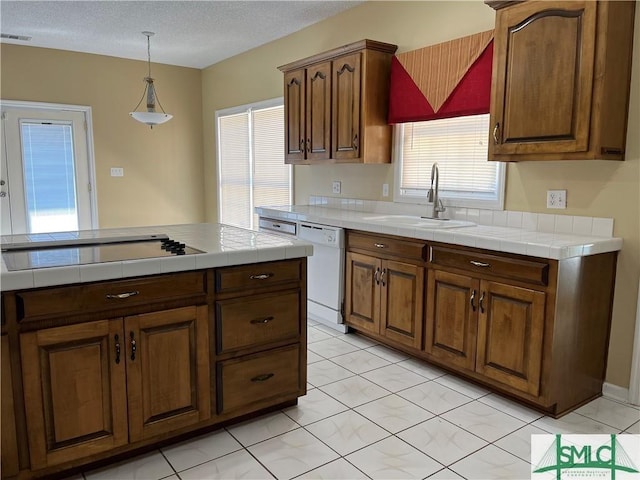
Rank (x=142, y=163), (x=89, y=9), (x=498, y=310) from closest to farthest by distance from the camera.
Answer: (x=498, y=310), (x=89, y=9), (x=142, y=163)

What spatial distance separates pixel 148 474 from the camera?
1990mm

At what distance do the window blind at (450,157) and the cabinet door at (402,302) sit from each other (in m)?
0.75

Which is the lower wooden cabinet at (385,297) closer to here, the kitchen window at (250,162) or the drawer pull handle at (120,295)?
the drawer pull handle at (120,295)

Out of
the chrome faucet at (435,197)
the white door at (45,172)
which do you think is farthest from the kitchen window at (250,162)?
the chrome faucet at (435,197)

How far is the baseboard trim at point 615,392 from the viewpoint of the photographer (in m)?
2.63

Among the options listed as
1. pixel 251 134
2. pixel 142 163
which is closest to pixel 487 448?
pixel 251 134

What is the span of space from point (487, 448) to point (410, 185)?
2091 mm

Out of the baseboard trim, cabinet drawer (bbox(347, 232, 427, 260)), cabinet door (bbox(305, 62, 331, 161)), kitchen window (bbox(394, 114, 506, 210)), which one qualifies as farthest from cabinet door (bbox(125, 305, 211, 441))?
cabinet door (bbox(305, 62, 331, 161))

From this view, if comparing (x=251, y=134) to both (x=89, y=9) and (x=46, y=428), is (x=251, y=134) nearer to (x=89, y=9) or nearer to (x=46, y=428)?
(x=89, y=9)

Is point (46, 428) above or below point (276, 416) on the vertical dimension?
above

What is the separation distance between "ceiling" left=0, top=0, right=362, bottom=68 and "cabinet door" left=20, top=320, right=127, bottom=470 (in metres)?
3.15

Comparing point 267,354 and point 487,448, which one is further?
point 267,354

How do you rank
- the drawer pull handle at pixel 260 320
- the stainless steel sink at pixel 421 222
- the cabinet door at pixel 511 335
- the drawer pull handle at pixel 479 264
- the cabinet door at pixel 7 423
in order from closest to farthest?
the cabinet door at pixel 7 423
the drawer pull handle at pixel 260 320
the cabinet door at pixel 511 335
the drawer pull handle at pixel 479 264
the stainless steel sink at pixel 421 222

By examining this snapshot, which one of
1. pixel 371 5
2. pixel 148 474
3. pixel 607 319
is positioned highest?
pixel 371 5
